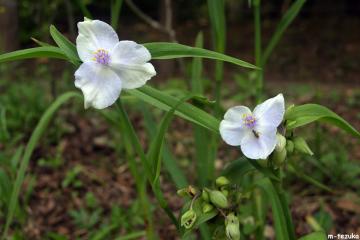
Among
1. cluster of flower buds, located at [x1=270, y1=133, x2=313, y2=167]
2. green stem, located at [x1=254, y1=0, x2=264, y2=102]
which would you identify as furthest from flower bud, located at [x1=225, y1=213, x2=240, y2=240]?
green stem, located at [x1=254, y1=0, x2=264, y2=102]

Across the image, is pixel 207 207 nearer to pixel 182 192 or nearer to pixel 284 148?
pixel 182 192

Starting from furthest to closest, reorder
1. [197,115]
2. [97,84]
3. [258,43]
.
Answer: [258,43] → [197,115] → [97,84]

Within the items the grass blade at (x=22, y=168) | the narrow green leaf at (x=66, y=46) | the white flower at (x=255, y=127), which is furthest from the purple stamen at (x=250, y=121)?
the grass blade at (x=22, y=168)

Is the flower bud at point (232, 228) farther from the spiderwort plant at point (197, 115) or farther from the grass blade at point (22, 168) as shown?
the grass blade at point (22, 168)

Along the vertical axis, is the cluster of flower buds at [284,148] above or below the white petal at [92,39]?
below

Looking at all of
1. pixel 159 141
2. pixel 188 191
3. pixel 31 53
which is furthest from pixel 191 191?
pixel 31 53

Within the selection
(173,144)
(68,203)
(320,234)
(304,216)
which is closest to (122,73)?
(320,234)
